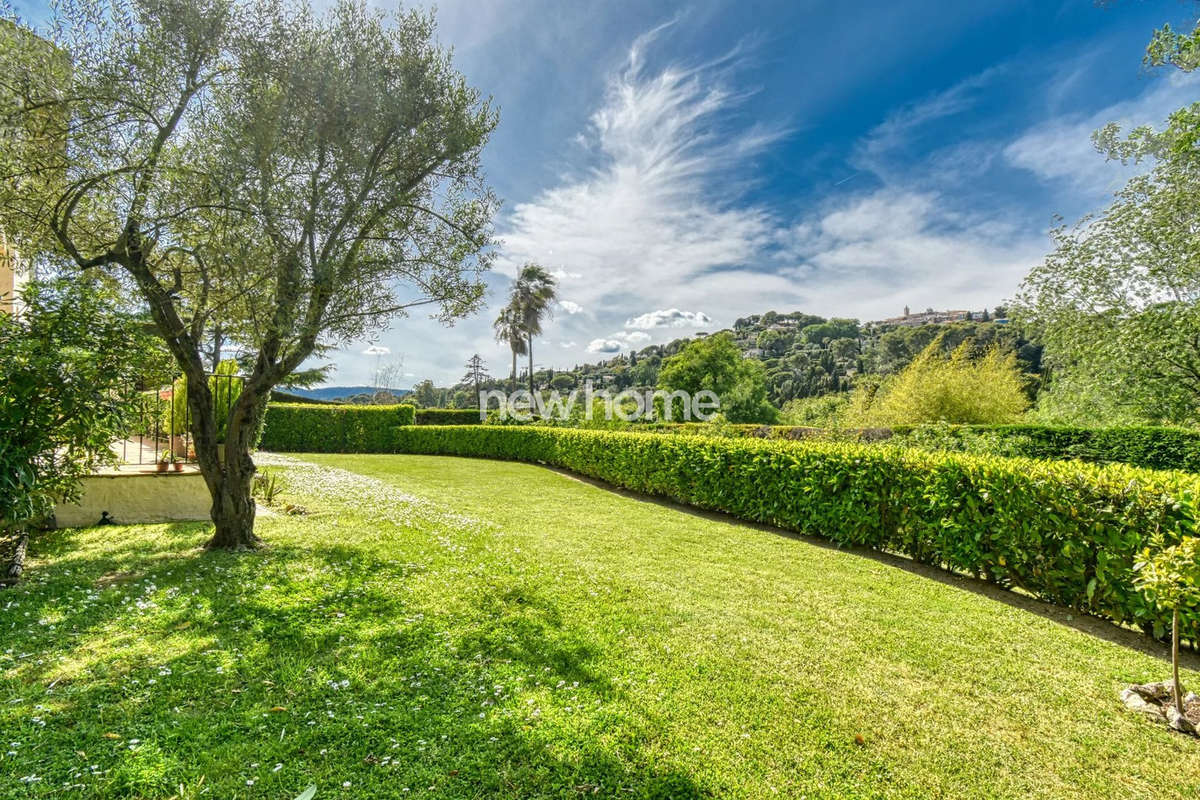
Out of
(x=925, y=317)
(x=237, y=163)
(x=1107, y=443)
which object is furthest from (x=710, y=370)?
(x=925, y=317)

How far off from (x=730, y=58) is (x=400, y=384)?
3624cm

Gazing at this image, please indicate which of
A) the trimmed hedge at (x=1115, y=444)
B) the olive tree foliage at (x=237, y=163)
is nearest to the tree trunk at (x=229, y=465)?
the olive tree foliage at (x=237, y=163)

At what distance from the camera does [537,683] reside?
8.86 ft

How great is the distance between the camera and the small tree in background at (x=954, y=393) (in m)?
16.2

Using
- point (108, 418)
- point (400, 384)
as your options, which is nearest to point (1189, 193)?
point (108, 418)

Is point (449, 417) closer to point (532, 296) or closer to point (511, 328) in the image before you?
point (511, 328)

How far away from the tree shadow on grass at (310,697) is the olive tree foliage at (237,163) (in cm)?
202

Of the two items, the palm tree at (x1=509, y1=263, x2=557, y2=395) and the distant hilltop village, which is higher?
the distant hilltop village

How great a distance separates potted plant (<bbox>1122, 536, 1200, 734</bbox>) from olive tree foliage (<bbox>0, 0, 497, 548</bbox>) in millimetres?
6601

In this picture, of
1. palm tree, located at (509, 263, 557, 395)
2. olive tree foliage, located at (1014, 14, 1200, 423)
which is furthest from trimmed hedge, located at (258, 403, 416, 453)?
olive tree foliage, located at (1014, 14, 1200, 423)

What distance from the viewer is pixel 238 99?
4.61 meters

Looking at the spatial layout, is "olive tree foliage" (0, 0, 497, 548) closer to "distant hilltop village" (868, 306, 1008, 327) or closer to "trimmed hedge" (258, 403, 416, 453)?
"trimmed hedge" (258, 403, 416, 453)

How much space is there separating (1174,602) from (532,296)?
29.0m

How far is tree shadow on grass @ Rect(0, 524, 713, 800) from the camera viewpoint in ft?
6.24
